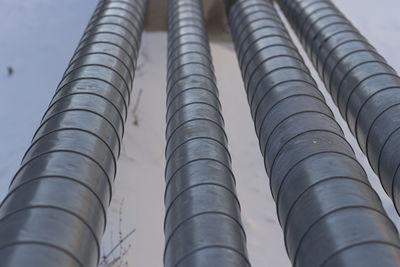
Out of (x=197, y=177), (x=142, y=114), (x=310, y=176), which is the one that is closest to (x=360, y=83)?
(x=310, y=176)

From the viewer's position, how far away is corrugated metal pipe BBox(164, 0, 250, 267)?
5.27 meters

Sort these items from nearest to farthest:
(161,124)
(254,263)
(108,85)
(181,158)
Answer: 1. (181,158)
2. (108,85)
3. (254,263)
4. (161,124)

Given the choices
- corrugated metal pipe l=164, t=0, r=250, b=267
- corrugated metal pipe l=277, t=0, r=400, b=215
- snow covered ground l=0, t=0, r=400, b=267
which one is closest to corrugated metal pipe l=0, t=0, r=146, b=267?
corrugated metal pipe l=164, t=0, r=250, b=267

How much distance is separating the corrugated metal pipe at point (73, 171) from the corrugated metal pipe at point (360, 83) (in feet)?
10.5

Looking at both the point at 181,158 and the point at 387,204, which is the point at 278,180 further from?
the point at 387,204

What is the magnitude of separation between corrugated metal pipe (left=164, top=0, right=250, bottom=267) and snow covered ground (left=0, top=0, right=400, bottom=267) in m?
2.32

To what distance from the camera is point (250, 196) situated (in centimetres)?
1058

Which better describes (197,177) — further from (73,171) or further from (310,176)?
(73,171)

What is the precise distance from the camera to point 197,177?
616 cm

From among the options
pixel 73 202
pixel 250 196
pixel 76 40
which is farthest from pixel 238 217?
pixel 76 40

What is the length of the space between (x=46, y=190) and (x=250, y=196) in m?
5.95

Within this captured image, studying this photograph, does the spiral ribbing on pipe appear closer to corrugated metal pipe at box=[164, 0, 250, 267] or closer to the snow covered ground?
corrugated metal pipe at box=[164, 0, 250, 267]

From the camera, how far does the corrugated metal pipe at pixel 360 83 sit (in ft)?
21.2

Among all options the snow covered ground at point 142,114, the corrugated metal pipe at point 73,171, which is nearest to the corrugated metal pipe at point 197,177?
the corrugated metal pipe at point 73,171
